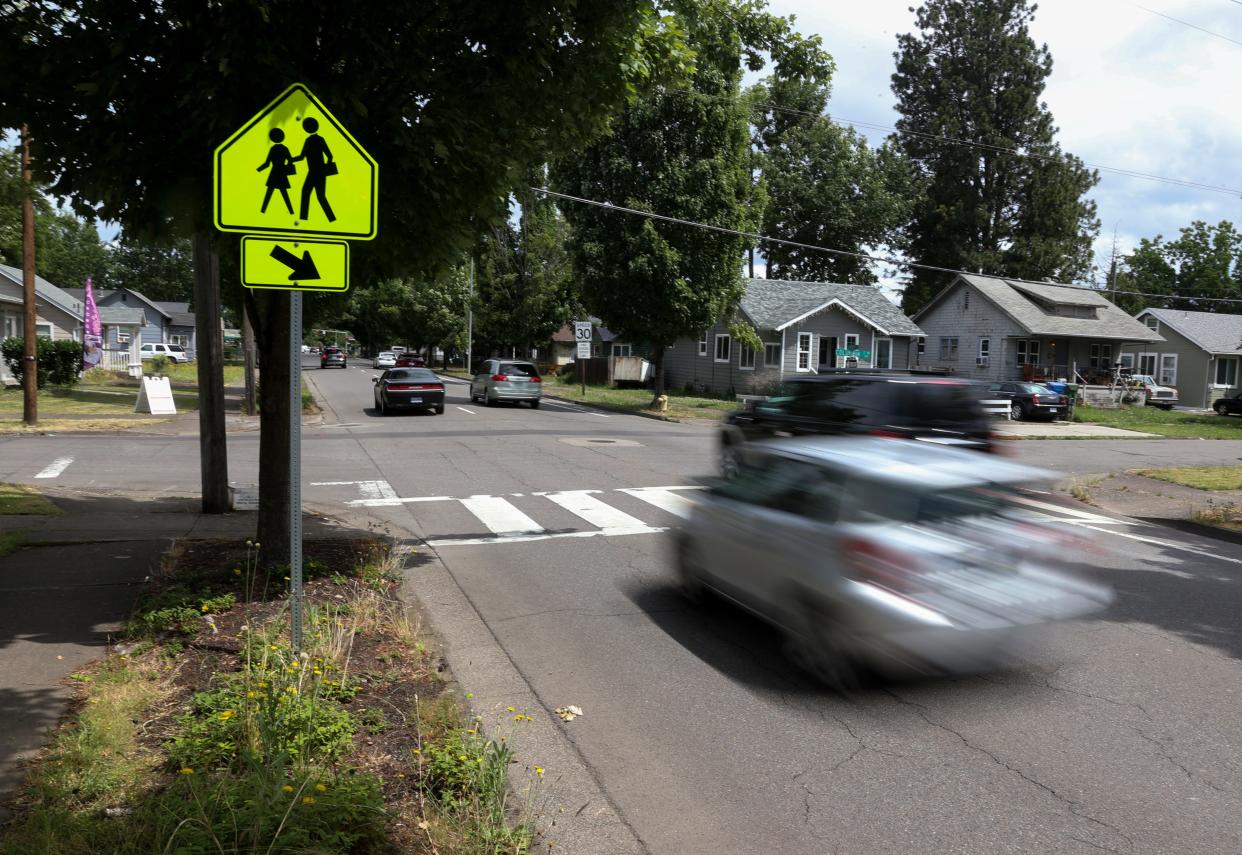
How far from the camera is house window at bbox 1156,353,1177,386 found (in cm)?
5075

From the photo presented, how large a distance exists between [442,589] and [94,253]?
382ft

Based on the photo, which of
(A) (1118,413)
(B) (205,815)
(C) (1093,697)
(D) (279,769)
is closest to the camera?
(B) (205,815)

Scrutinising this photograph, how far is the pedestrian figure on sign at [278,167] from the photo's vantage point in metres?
4.83

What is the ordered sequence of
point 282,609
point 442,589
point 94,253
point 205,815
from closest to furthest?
1. point 205,815
2. point 282,609
3. point 442,589
4. point 94,253

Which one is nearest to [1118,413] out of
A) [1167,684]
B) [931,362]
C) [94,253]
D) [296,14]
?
[931,362]

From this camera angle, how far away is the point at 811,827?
390 centimetres

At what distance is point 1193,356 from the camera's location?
49.7 metres

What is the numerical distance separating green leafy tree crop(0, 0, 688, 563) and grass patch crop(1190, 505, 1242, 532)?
31.5 ft

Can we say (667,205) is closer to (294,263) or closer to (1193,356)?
(294,263)

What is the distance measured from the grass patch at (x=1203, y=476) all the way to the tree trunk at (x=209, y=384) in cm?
1502

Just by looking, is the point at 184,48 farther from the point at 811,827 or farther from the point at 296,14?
the point at 811,827

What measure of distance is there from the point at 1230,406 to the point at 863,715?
44.2m

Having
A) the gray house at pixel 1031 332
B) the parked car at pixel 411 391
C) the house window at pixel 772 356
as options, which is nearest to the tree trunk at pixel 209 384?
the parked car at pixel 411 391

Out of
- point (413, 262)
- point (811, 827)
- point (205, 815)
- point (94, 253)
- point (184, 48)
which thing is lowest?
point (811, 827)
